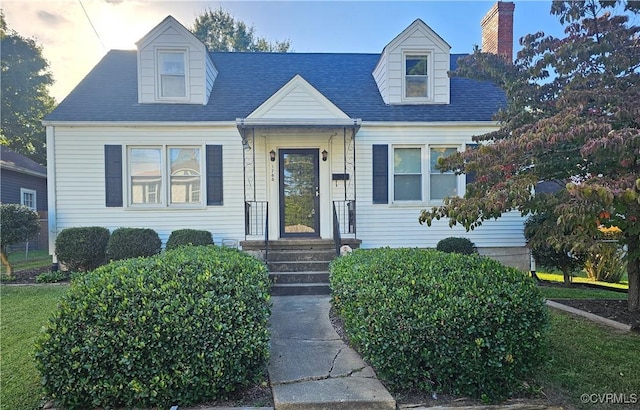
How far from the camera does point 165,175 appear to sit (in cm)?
802

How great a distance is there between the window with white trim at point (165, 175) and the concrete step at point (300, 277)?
115 inches

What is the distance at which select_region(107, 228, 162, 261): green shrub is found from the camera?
7.17 metres

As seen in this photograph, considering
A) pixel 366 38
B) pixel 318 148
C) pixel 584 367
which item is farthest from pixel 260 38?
pixel 584 367

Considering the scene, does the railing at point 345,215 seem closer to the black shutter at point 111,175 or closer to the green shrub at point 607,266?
the black shutter at point 111,175

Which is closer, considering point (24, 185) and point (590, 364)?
point (590, 364)

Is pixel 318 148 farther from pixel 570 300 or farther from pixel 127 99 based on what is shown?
pixel 570 300

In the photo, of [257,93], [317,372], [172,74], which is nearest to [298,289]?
[317,372]

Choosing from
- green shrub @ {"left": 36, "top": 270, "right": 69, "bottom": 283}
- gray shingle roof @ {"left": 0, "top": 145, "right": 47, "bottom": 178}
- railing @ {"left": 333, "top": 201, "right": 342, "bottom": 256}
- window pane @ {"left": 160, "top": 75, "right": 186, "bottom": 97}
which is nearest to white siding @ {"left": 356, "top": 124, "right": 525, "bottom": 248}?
railing @ {"left": 333, "top": 201, "right": 342, "bottom": 256}

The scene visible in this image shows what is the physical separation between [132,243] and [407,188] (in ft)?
21.0

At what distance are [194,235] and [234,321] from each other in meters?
5.18

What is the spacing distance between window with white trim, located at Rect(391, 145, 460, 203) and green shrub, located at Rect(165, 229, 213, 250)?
4.55 meters

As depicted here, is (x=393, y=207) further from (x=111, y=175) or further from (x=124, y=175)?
(x=111, y=175)

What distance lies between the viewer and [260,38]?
2136 cm
